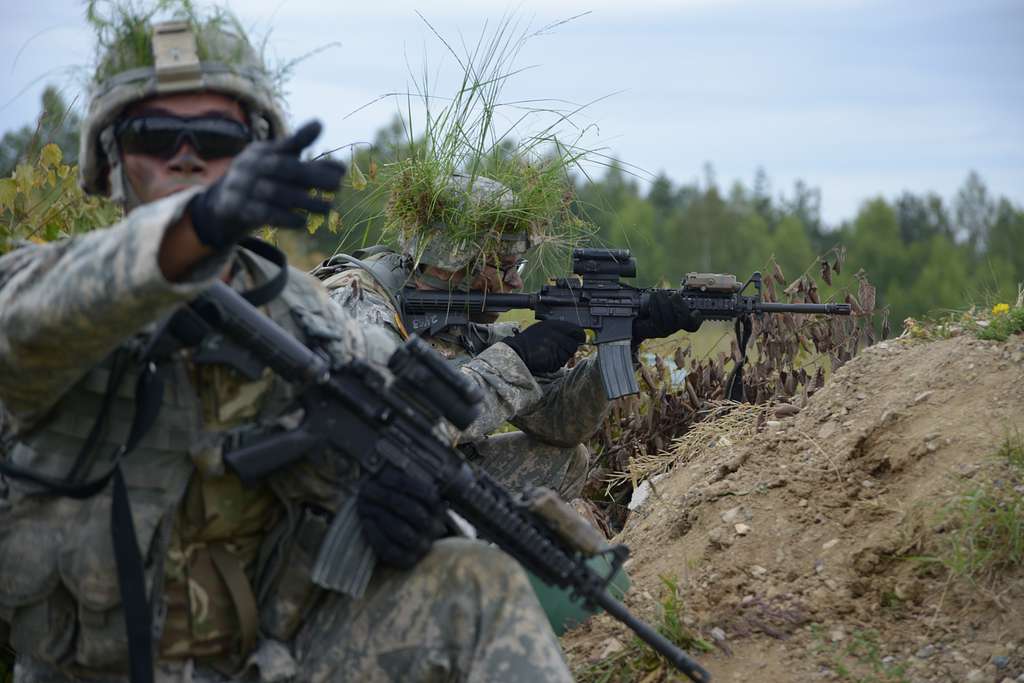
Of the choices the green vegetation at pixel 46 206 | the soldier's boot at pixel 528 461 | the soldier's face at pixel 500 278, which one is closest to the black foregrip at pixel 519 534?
the green vegetation at pixel 46 206

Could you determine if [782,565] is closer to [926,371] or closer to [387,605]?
[926,371]

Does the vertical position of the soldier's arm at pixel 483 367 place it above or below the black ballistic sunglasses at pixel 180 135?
below

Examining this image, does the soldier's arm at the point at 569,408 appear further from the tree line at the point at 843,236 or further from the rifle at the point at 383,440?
the tree line at the point at 843,236

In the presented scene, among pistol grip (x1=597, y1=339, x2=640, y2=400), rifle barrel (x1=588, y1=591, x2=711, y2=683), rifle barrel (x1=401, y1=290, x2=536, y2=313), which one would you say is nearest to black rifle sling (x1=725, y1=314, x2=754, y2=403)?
pistol grip (x1=597, y1=339, x2=640, y2=400)

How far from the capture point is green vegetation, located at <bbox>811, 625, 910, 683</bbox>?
11.1 feet

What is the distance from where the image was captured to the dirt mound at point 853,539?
3512 millimetres

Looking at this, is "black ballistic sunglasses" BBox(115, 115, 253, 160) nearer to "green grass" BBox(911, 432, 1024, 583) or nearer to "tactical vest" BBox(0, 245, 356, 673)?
"tactical vest" BBox(0, 245, 356, 673)

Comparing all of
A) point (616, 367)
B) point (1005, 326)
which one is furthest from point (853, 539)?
point (616, 367)

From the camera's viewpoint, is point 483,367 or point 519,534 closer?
point 519,534

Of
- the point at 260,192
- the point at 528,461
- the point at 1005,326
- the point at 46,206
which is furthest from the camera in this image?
the point at 528,461

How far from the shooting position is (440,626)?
9.08ft

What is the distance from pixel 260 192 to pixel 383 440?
2.59 ft

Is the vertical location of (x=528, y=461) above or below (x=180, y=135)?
below

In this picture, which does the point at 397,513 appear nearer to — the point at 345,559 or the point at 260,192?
the point at 345,559
